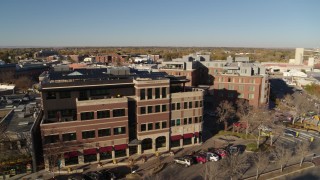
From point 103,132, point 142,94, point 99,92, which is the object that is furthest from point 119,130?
point 99,92

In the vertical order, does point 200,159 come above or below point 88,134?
below

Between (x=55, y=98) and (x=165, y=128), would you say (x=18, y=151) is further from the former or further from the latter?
(x=165, y=128)

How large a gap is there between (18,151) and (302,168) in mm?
49227

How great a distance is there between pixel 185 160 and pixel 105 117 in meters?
16.6

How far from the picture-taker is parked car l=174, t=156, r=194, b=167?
4975 centimetres

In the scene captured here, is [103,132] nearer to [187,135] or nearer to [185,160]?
[185,160]

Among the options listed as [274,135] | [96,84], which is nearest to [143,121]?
[96,84]

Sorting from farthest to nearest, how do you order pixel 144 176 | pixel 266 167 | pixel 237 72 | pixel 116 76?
pixel 237 72, pixel 116 76, pixel 266 167, pixel 144 176

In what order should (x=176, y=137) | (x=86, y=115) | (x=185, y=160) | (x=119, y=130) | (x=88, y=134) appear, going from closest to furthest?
(x=86, y=115)
(x=88, y=134)
(x=185, y=160)
(x=119, y=130)
(x=176, y=137)

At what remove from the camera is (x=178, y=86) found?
2426 inches

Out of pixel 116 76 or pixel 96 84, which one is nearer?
pixel 96 84

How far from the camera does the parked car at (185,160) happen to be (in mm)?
49750

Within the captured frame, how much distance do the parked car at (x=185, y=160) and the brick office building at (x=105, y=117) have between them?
20.0 feet

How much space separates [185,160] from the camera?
50.1 m
